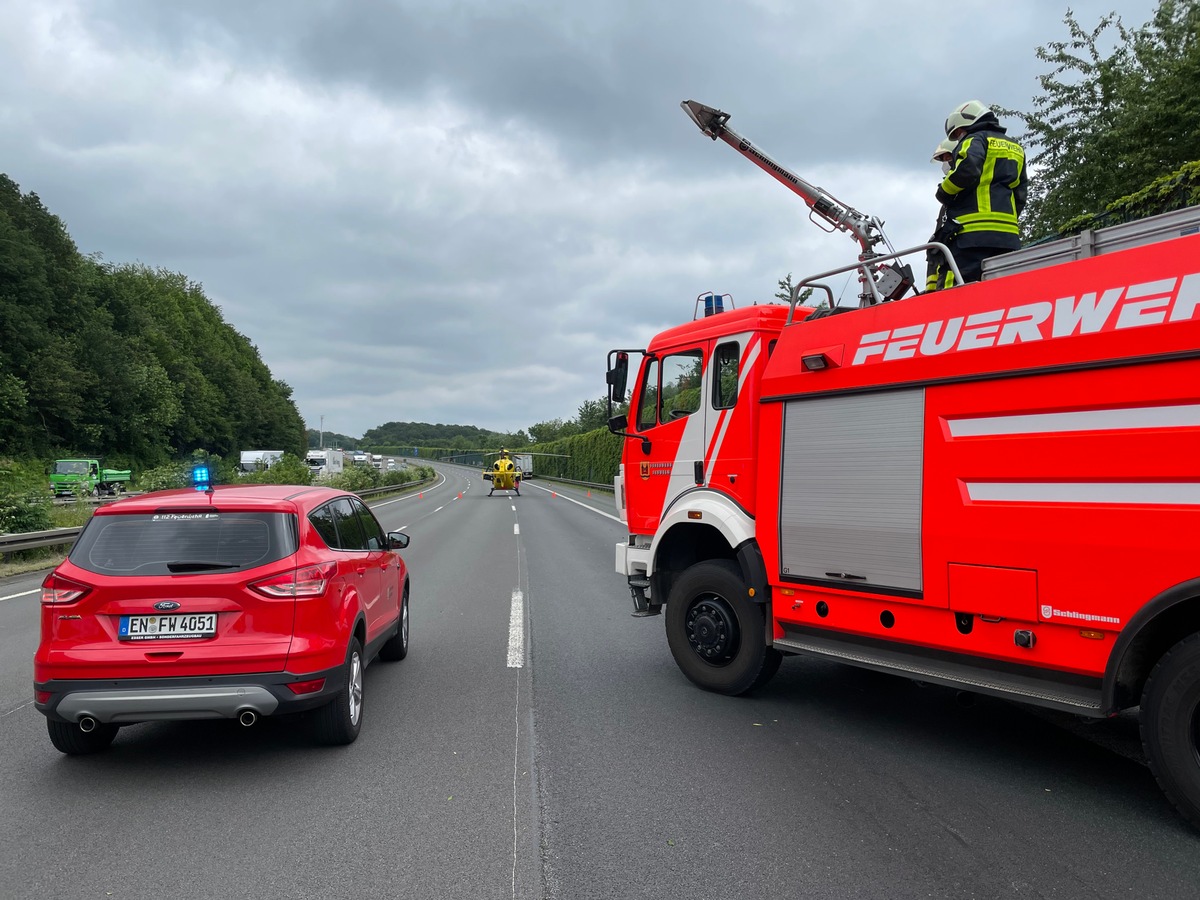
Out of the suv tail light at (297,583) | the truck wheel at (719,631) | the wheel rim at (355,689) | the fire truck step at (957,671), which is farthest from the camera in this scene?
the truck wheel at (719,631)

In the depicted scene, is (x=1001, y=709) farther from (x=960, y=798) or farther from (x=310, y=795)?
(x=310, y=795)

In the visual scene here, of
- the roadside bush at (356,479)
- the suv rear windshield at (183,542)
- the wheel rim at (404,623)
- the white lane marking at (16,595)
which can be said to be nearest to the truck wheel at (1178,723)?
the suv rear windshield at (183,542)

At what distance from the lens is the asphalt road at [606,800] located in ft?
10.8

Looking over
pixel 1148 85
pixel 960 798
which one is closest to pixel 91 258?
→ pixel 1148 85

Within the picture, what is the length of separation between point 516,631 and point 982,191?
5.82 m

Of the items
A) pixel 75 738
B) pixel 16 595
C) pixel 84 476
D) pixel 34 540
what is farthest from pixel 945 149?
pixel 84 476

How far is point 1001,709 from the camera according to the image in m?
5.68

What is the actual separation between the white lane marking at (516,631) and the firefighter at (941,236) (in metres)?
4.46

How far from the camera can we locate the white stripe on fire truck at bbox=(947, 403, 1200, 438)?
3.52 meters

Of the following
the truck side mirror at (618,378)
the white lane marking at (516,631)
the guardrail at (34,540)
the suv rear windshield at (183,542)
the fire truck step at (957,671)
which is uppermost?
the truck side mirror at (618,378)

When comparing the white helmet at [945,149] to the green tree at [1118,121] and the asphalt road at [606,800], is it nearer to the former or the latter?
the asphalt road at [606,800]

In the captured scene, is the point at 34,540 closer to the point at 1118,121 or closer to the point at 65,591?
the point at 65,591

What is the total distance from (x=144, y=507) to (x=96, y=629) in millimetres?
735

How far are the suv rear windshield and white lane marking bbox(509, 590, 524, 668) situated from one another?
2870 mm
